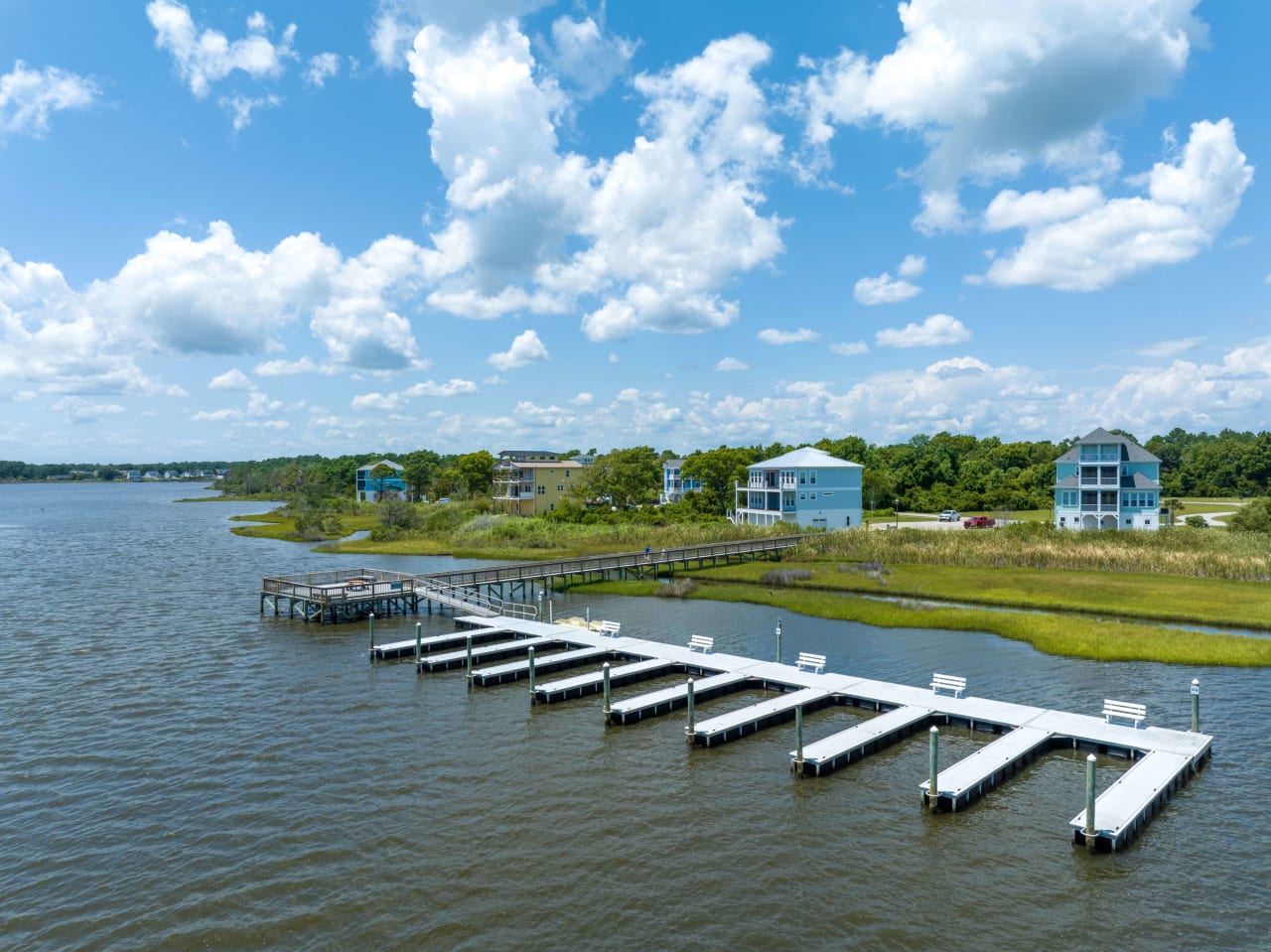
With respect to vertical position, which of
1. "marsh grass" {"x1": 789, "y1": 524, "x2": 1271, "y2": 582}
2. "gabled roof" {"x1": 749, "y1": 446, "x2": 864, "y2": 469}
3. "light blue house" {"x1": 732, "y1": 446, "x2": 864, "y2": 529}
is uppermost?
"gabled roof" {"x1": 749, "y1": 446, "x2": 864, "y2": 469}

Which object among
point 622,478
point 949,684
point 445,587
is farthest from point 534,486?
point 949,684

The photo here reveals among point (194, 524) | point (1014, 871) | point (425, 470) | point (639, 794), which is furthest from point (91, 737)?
point (425, 470)

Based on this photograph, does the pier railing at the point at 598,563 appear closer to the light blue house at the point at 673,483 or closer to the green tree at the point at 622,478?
the green tree at the point at 622,478

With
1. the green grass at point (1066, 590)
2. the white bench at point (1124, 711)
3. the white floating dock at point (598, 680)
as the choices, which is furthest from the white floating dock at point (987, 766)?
the green grass at point (1066, 590)

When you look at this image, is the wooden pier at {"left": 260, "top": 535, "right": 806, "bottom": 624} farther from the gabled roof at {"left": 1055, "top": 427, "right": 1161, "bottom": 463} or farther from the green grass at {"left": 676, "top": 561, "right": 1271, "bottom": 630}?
the gabled roof at {"left": 1055, "top": 427, "right": 1161, "bottom": 463}

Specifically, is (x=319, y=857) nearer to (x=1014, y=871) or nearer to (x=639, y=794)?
(x=639, y=794)

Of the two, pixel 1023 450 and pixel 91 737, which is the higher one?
pixel 1023 450

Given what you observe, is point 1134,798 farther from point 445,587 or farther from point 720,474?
point 720,474

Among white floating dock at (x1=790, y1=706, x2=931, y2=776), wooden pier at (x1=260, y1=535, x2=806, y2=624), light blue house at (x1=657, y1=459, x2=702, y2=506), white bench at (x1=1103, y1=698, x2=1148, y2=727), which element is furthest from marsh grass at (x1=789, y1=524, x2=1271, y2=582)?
light blue house at (x1=657, y1=459, x2=702, y2=506)
